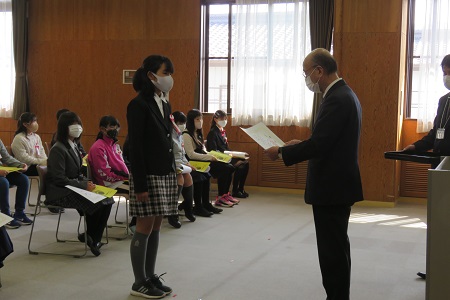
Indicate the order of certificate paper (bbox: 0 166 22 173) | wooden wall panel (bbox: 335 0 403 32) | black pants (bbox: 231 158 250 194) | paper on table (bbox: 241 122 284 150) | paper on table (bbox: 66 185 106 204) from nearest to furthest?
paper on table (bbox: 241 122 284 150) → paper on table (bbox: 66 185 106 204) → certificate paper (bbox: 0 166 22 173) → wooden wall panel (bbox: 335 0 403 32) → black pants (bbox: 231 158 250 194)

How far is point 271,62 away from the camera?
27.1 ft

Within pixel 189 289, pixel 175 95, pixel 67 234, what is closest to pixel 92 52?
A: pixel 175 95

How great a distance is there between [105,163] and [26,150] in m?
1.79

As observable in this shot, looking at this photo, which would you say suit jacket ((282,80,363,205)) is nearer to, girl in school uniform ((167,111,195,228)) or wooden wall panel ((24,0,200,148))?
girl in school uniform ((167,111,195,228))

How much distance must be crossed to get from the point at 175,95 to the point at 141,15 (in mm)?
1392

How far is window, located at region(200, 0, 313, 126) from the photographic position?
811 cm

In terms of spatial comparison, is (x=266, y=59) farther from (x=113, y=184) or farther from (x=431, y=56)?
(x=113, y=184)

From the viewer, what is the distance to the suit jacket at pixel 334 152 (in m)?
2.96

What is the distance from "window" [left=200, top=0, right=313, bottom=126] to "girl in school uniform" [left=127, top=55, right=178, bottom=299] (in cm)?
472

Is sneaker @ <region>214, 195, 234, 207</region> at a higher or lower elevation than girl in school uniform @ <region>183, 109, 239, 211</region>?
lower

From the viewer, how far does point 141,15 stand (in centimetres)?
895

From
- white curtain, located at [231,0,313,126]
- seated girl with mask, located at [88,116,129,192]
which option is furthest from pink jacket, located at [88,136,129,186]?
white curtain, located at [231,0,313,126]

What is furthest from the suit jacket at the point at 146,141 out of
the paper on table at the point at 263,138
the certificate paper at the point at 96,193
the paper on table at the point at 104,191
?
the paper on table at the point at 104,191

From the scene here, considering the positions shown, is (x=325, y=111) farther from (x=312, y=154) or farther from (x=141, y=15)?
(x=141, y=15)
